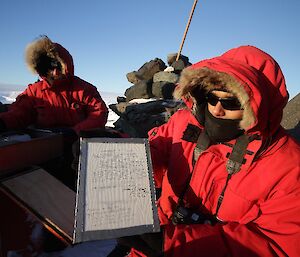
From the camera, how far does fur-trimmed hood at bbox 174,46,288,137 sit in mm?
1644

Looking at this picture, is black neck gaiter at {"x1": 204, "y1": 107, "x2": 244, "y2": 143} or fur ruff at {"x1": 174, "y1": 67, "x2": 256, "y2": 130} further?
black neck gaiter at {"x1": 204, "y1": 107, "x2": 244, "y2": 143}

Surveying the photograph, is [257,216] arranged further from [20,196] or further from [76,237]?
[20,196]

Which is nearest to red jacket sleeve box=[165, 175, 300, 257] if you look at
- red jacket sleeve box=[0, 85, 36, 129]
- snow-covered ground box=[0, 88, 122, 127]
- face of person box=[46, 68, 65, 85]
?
red jacket sleeve box=[0, 85, 36, 129]

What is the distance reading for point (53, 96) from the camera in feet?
13.9

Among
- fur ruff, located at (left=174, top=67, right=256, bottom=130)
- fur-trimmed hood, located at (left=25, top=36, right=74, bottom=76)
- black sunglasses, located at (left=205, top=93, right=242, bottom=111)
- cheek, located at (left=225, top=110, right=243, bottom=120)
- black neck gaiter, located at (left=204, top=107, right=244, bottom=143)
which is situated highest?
fur-trimmed hood, located at (left=25, top=36, right=74, bottom=76)

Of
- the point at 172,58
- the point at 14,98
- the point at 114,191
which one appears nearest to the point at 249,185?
the point at 114,191

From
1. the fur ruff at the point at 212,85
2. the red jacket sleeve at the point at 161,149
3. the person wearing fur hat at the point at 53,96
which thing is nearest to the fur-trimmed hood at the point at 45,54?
the person wearing fur hat at the point at 53,96

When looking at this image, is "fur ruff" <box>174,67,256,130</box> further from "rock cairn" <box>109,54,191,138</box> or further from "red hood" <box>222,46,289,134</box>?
"rock cairn" <box>109,54,191,138</box>

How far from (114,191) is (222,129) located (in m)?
0.91

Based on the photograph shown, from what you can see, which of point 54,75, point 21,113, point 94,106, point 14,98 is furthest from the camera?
point 14,98

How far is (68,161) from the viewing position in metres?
2.94

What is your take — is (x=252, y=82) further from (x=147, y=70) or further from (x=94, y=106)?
(x=147, y=70)

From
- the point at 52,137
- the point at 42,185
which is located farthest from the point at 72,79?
the point at 42,185

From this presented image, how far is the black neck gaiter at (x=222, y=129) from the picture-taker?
6.30 ft
